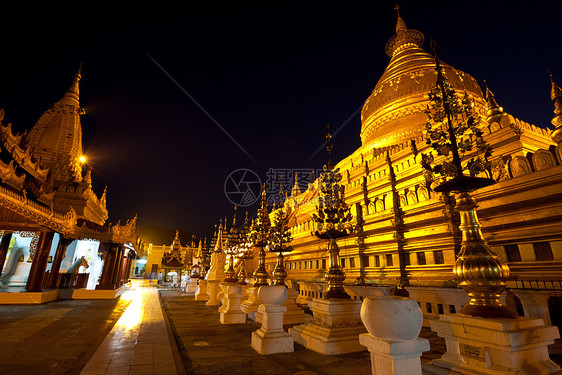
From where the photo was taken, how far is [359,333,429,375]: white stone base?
2137mm

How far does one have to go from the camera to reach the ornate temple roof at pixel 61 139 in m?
23.0

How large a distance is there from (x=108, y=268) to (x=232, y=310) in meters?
12.1

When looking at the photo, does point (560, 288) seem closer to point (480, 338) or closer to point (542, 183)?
point (542, 183)

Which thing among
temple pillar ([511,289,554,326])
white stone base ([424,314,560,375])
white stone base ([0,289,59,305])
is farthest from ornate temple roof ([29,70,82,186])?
temple pillar ([511,289,554,326])

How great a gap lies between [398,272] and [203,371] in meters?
9.97

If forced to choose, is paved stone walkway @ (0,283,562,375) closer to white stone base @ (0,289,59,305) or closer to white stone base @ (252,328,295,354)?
white stone base @ (252,328,295,354)

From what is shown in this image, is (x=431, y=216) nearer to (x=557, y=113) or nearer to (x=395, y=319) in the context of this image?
(x=557, y=113)

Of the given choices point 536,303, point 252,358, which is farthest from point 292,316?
point 536,303

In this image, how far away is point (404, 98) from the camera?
19781 millimetres

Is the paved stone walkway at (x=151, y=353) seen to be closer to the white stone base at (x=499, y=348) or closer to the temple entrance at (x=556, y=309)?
the white stone base at (x=499, y=348)

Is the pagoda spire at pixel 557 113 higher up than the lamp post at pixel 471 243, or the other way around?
the pagoda spire at pixel 557 113

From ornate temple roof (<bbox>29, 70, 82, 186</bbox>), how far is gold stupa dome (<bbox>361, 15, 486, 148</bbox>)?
2615 centimetres

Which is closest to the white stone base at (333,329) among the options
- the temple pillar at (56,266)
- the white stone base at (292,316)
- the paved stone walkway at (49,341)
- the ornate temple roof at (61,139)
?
the white stone base at (292,316)

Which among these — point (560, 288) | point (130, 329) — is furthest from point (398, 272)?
point (130, 329)
